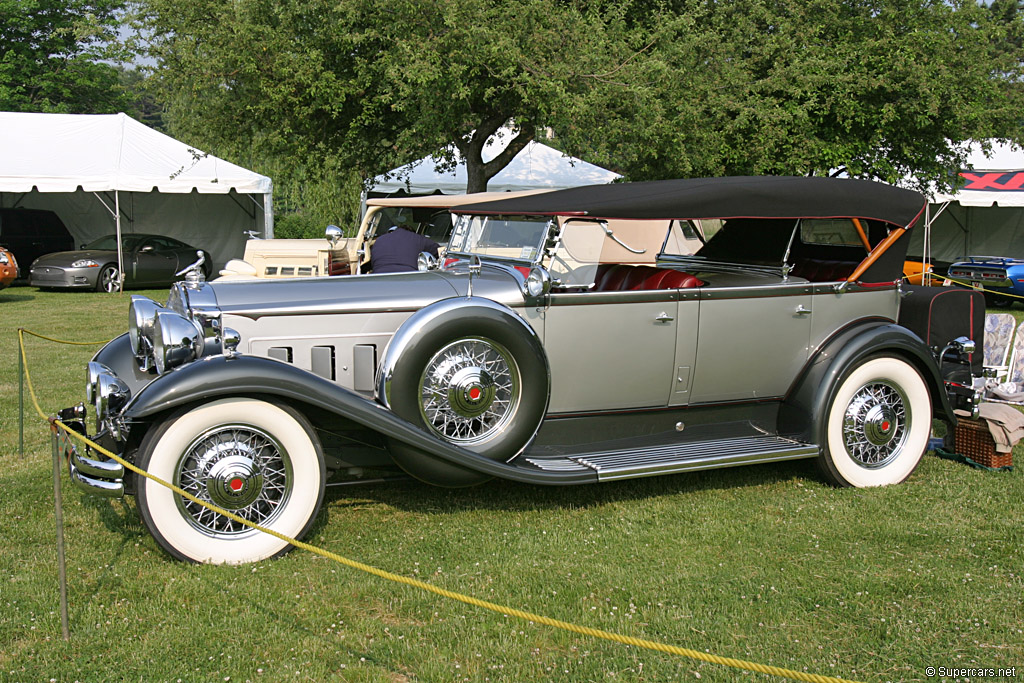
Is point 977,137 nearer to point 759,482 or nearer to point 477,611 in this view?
Result: point 759,482

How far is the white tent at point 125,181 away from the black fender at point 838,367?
14.5 m

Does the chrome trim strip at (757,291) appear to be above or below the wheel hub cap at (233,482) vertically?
above

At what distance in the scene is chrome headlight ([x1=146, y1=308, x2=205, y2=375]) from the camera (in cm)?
412

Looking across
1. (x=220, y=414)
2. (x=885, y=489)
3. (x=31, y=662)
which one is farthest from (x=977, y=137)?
(x=31, y=662)

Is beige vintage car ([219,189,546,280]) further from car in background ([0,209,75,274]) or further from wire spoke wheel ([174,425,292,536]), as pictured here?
car in background ([0,209,75,274])

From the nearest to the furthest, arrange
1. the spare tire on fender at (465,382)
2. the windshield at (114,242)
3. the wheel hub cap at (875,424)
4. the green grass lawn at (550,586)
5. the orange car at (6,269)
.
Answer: the green grass lawn at (550,586), the spare tire on fender at (465,382), the wheel hub cap at (875,424), the orange car at (6,269), the windshield at (114,242)

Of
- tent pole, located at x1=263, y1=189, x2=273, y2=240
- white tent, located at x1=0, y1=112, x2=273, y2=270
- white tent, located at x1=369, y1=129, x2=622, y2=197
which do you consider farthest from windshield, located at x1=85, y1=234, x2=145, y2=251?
white tent, located at x1=369, y1=129, x2=622, y2=197

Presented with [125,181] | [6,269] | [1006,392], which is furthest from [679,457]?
[125,181]

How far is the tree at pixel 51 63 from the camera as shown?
3372cm

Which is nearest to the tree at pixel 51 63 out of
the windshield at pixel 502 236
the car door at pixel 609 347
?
the windshield at pixel 502 236

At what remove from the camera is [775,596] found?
386 centimetres

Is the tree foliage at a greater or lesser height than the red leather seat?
greater

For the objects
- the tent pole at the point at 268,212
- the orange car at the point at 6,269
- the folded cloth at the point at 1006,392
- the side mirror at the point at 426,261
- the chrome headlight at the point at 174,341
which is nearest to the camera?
the chrome headlight at the point at 174,341

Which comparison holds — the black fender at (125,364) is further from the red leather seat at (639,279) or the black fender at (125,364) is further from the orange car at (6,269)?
the orange car at (6,269)
